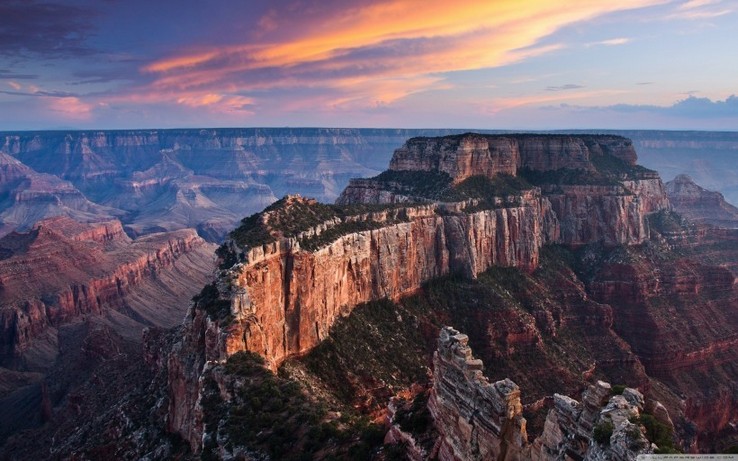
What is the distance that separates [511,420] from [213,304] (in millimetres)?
32848

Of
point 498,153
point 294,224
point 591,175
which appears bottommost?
point 591,175

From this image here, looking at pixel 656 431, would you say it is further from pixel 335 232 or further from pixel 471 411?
pixel 335 232

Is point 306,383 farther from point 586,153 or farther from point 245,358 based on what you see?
point 586,153

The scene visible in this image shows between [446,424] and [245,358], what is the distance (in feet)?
73.3

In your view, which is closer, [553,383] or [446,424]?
[446,424]

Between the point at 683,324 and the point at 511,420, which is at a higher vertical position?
the point at 511,420

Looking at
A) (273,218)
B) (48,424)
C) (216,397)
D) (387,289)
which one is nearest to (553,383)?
(387,289)

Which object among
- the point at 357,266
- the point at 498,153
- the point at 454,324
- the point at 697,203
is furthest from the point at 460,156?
the point at 697,203

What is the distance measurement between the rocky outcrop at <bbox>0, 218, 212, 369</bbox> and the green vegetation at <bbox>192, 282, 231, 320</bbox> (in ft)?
334

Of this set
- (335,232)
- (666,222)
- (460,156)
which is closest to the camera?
(335,232)

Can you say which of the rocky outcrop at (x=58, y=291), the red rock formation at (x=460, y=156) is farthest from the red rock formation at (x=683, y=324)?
the rocky outcrop at (x=58, y=291)

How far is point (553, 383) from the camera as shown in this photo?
245ft

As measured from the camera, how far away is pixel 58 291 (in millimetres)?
159500

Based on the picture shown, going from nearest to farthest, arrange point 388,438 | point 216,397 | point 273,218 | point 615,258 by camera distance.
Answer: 1. point 388,438
2. point 216,397
3. point 273,218
4. point 615,258
